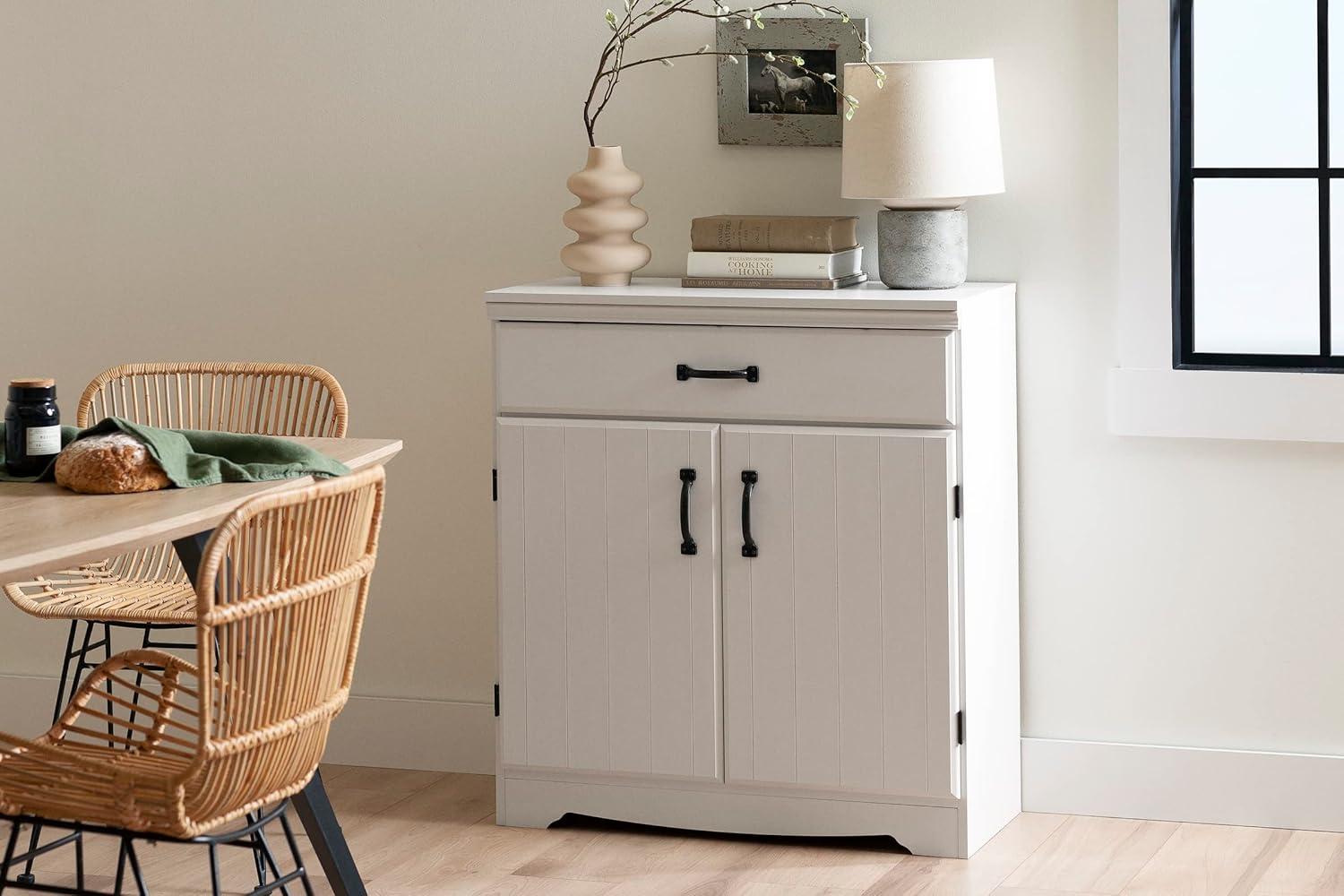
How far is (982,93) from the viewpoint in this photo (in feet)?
10.5

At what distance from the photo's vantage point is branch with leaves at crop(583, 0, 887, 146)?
334 centimetres

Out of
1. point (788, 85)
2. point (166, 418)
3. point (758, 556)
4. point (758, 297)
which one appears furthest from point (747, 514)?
point (166, 418)

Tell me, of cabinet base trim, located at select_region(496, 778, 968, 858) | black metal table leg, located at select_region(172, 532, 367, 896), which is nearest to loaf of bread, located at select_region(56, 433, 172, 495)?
black metal table leg, located at select_region(172, 532, 367, 896)

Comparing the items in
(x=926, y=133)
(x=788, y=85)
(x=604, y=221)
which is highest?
(x=788, y=85)

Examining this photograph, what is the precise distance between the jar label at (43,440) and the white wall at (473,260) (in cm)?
125

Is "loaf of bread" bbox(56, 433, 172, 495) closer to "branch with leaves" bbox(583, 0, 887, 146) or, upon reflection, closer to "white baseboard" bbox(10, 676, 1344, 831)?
"branch with leaves" bbox(583, 0, 887, 146)

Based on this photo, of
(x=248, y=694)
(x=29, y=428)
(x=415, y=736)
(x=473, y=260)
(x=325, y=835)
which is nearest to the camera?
(x=248, y=694)

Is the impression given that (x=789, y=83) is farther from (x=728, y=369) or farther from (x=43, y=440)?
(x=43, y=440)

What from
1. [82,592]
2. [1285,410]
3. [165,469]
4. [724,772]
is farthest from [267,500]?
[1285,410]

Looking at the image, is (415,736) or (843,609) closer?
(843,609)

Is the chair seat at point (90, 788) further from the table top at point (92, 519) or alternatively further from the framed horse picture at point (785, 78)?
the framed horse picture at point (785, 78)

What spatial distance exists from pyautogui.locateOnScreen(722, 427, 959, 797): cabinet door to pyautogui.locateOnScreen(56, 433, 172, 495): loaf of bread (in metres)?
1.09

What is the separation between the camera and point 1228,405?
10.8 ft

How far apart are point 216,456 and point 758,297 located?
103cm
